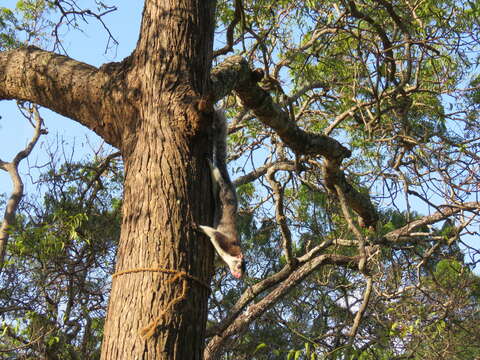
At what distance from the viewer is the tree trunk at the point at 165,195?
2.13 meters

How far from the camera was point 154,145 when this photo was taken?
96.3 inches

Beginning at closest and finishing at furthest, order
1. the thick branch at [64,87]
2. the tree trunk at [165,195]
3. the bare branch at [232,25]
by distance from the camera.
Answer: the tree trunk at [165,195] < the thick branch at [64,87] < the bare branch at [232,25]

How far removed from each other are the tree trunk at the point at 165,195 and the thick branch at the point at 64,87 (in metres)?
0.17

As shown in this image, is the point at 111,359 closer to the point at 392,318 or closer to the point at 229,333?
the point at 229,333

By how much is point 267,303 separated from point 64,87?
333cm

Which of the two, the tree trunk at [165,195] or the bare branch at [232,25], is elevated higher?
the bare branch at [232,25]

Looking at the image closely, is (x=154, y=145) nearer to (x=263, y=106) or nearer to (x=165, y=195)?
(x=165, y=195)

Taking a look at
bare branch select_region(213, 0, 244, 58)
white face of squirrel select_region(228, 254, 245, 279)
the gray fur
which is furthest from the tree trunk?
bare branch select_region(213, 0, 244, 58)

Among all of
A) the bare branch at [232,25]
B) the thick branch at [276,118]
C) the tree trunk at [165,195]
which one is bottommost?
the tree trunk at [165,195]

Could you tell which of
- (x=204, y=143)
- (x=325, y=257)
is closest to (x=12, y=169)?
(x=325, y=257)

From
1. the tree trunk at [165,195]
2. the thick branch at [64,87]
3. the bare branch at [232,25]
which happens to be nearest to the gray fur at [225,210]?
the tree trunk at [165,195]

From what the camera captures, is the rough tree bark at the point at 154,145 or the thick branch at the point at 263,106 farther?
the thick branch at the point at 263,106

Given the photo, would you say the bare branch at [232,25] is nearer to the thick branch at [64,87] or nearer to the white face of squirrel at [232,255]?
the thick branch at [64,87]

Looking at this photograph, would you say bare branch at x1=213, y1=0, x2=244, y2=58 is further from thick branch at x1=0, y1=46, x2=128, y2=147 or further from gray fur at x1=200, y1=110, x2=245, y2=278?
thick branch at x1=0, y1=46, x2=128, y2=147
